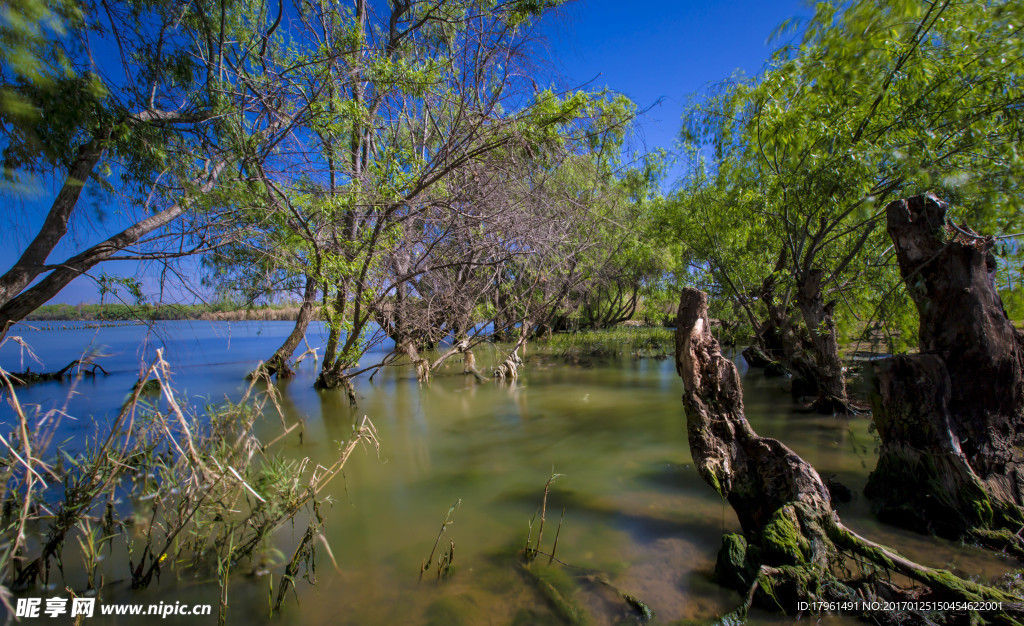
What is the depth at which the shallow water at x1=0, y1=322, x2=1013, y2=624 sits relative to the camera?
3047 millimetres

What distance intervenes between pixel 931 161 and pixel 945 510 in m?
3.18

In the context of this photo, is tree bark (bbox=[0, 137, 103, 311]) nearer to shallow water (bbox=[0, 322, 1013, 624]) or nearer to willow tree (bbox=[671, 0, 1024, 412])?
shallow water (bbox=[0, 322, 1013, 624])

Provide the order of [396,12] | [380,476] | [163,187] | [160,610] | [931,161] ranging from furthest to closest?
[396,12]
[163,187]
[380,476]
[931,161]
[160,610]

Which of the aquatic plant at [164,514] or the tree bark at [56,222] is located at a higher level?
the tree bark at [56,222]

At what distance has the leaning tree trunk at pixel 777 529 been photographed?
2.62m

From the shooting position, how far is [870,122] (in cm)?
600

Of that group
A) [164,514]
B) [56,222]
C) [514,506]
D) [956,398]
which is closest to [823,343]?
[956,398]

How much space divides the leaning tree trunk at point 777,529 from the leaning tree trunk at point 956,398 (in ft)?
3.72

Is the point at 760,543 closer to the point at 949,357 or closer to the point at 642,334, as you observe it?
the point at 949,357

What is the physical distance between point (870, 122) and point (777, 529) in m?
5.86

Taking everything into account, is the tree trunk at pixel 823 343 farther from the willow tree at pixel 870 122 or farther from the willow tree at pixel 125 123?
the willow tree at pixel 125 123

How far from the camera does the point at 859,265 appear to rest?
7.74m

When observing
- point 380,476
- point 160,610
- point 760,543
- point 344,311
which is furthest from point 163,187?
point 760,543
